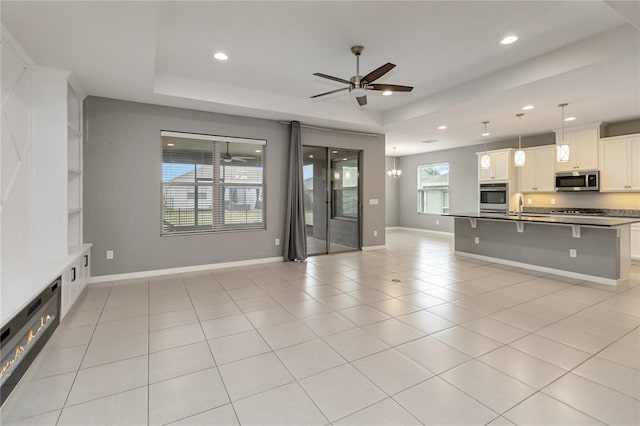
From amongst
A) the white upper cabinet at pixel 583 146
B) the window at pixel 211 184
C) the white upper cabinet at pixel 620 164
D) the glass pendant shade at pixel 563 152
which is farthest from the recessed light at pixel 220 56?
the white upper cabinet at pixel 620 164

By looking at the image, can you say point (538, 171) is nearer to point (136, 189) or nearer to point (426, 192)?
point (426, 192)

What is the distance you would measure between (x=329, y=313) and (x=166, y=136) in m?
3.80

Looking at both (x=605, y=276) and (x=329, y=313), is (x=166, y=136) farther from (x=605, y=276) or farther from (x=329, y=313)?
(x=605, y=276)

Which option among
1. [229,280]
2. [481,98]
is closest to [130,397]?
[229,280]

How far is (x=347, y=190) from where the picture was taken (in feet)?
Result: 22.7

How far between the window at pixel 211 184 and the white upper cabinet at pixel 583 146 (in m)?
6.06

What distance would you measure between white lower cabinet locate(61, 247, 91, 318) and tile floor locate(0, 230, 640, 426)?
13 cm

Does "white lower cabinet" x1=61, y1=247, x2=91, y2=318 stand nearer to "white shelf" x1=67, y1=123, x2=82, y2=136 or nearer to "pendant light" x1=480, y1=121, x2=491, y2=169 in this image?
"white shelf" x1=67, y1=123, x2=82, y2=136

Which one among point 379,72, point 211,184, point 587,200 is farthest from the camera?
point 587,200

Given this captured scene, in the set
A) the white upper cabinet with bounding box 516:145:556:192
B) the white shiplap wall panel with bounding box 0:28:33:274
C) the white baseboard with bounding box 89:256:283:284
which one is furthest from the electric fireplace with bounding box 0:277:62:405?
the white upper cabinet with bounding box 516:145:556:192

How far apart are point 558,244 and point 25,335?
639cm

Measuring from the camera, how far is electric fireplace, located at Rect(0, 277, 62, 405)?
1.80 meters

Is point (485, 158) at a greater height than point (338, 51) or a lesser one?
lesser

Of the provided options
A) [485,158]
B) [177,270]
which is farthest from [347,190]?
[177,270]
